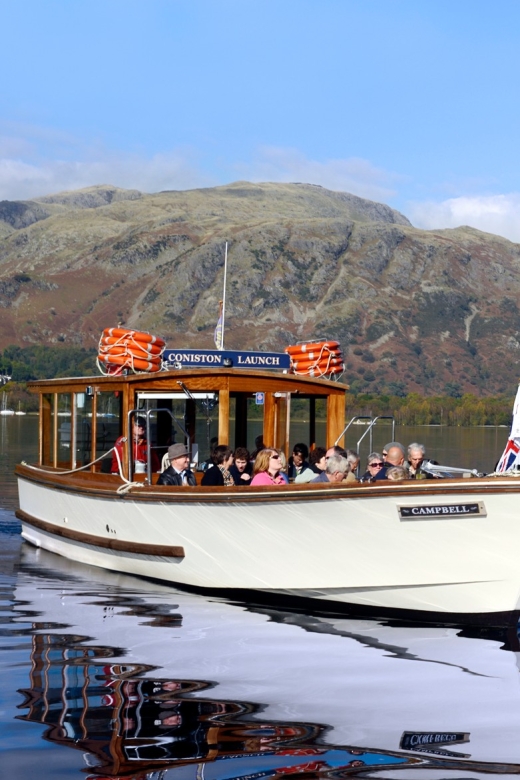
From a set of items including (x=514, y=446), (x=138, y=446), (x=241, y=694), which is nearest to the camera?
(x=241, y=694)

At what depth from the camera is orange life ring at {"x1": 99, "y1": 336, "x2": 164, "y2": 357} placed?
13.1 meters

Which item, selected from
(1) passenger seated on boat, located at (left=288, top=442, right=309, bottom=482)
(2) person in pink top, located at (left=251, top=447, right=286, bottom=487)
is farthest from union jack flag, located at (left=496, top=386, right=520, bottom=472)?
(1) passenger seated on boat, located at (left=288, top=442, right=309, bottom=482)

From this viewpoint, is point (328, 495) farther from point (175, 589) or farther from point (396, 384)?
point (396, 384)

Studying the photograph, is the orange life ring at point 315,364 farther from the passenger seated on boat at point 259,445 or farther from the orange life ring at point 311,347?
the passenger seated on boat at point 259,445

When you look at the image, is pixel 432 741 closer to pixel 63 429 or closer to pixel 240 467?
pixel 240 467

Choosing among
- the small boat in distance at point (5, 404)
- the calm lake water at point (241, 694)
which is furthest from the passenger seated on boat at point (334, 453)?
the small boat in distance at point (5, 404)

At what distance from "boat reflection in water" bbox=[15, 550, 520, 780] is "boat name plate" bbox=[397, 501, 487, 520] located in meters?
1.17

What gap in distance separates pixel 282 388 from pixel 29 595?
3909 mm

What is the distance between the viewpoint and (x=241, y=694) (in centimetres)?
770

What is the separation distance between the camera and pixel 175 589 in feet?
39.6

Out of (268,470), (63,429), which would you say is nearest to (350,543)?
(268,470)

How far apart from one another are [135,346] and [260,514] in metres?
3.67

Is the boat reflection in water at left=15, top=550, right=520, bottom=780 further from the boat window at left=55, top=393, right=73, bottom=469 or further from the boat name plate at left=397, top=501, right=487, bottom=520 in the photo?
the boat window at left=55, top=393, right=73, bottom=469

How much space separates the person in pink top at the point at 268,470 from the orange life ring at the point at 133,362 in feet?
8.75
